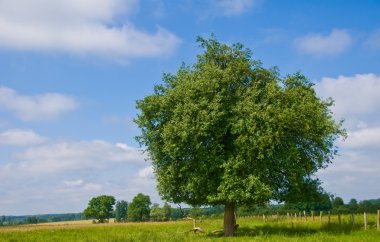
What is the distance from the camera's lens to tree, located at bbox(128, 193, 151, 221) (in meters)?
153

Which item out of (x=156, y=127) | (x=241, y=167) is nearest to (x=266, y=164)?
(x=241, y=167)

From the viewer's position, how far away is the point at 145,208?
512ft

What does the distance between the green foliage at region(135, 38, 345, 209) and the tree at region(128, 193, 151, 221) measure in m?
114

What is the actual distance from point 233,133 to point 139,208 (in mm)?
121897

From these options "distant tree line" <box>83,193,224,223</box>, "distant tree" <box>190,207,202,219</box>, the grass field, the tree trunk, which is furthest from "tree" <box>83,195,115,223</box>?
the tree trunk

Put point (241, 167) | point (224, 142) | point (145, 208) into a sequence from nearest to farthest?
point (241, 167) < point (224, 142) < point (145, 208)

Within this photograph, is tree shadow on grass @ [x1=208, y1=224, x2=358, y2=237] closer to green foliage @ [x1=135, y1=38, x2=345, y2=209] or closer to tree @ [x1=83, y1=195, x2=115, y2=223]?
green foliage @ [x1=135, y1=38, x2=345, y2=209]

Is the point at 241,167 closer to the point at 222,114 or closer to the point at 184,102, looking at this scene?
the point at 222,114

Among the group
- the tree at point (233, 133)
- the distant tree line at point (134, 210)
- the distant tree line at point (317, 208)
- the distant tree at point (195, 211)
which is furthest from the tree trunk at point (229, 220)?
the distant tree line at point (134, 210)

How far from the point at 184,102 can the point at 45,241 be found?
65.1 feet

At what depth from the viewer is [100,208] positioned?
507ft

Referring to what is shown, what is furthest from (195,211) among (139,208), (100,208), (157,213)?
(100,208)

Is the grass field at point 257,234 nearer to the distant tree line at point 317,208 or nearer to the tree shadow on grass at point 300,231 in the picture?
the tree shadow on grass at point 300,231

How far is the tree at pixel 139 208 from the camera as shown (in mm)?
152625
